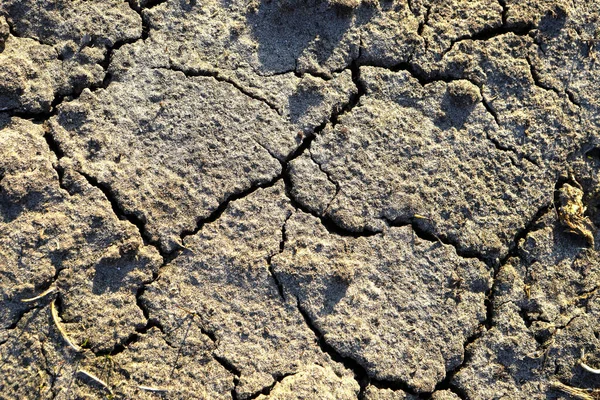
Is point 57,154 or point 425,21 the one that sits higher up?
point 425,21

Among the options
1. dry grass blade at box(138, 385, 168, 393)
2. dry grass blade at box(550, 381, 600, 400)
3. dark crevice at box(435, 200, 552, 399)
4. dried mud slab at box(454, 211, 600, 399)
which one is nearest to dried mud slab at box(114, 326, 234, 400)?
dry grass blade at box(138, 385, 168, 393)

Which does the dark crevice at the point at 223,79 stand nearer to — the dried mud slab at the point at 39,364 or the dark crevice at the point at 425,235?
the dark crevice at the point at 425,235

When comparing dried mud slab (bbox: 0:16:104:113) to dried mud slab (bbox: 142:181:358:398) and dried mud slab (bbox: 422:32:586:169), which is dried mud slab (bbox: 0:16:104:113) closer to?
dried mud slab (bbox: 142:181:358:398)

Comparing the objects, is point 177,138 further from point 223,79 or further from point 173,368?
point 173,368

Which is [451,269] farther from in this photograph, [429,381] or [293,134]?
[293,134]

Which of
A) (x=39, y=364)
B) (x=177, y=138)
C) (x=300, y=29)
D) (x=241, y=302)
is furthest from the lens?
(x=300, y=29)

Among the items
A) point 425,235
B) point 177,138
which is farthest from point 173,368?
point 425,235
